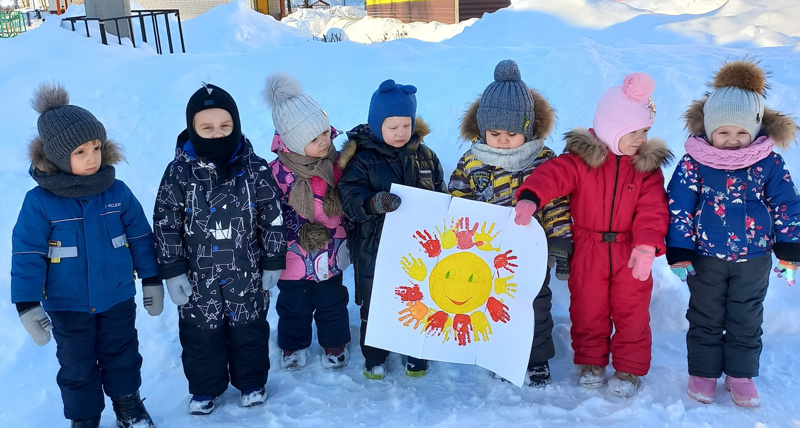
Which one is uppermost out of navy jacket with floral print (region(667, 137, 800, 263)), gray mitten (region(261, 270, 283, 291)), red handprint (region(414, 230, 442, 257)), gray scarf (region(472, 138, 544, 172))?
gray scarf (region(472, 138, 544, 172))

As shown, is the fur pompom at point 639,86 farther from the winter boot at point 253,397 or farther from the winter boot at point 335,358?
the winter boot at point 253,397

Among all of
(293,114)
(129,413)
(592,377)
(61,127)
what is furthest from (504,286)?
(61,127)

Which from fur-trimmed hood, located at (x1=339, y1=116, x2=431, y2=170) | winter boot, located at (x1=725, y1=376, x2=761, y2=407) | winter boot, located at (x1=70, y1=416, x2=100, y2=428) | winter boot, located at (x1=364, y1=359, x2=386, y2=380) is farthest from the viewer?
winter boot, located at (x1=364, y1=359, x2=386, y2=380)

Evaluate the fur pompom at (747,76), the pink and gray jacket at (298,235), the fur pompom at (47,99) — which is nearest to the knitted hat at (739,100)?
the fur pompom at (747,76)

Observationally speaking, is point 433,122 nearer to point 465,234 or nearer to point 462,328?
point 465,234

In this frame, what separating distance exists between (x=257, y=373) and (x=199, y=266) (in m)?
0.68

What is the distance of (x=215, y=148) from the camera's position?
8.68 ft

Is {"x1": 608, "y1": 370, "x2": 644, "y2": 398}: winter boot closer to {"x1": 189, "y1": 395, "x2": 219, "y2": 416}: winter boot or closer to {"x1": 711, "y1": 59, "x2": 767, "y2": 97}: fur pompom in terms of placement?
{"x1": 711, "y1": 59, "x2": 767, "y2": 97}: fur pompom

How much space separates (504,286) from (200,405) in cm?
170

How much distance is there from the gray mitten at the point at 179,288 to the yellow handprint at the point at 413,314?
1082mm

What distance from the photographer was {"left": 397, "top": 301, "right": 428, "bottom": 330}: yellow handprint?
114 inches

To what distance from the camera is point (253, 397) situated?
9.52ft

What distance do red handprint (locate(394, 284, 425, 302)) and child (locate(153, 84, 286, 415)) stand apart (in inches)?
24.8

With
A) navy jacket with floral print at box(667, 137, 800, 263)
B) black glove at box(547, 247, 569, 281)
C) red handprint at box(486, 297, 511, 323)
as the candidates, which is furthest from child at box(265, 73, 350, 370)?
navy jacket with floral print at box(667, 137, 800, 263)
